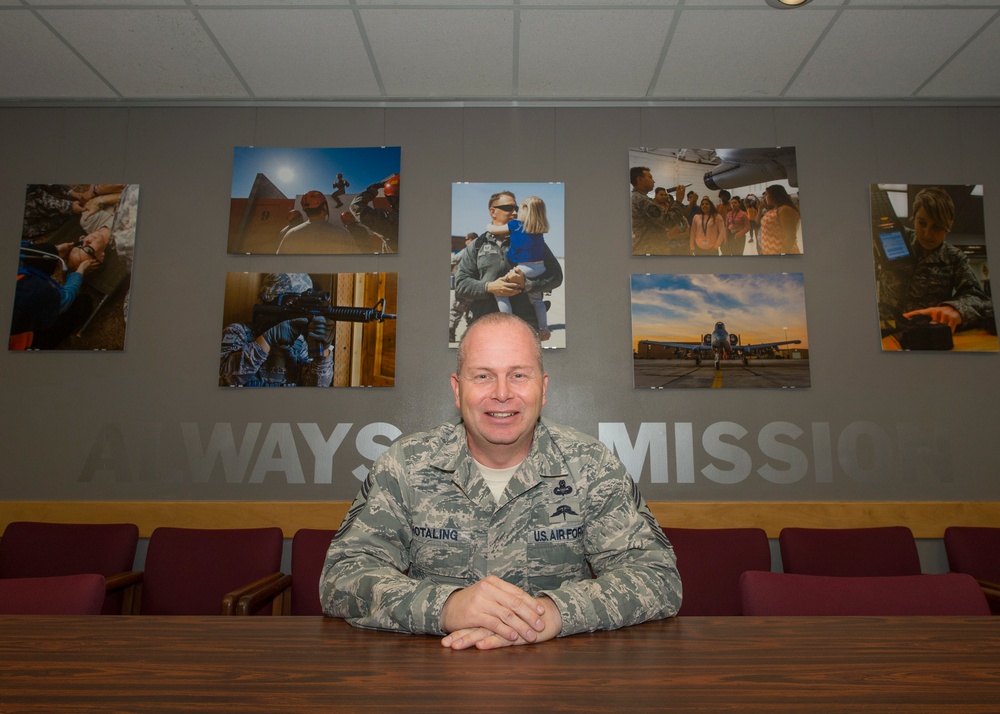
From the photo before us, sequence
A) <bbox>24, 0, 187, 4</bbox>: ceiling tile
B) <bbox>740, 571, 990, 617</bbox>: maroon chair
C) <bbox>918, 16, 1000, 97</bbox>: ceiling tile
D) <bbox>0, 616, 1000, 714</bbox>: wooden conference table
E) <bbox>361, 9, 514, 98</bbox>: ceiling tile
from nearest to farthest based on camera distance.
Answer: <bbox>0, 616, 1000, 714</bbox>: wooden conference table → <bbox>740, 571, 990, 617</bbox>: maroon chair → <bbox>24, 0, 187, 4</bbox>: ceiling tile → <bbox>361, 9, 514, 98</bbox>: ceiling tile → <bbox>918, 16, 1000, 97</bbox>: ceiling tile

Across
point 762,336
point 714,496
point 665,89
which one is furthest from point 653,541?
point 665,89

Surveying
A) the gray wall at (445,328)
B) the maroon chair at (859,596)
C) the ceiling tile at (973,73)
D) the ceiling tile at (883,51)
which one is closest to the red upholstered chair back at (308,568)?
the gray wall at (445,328)

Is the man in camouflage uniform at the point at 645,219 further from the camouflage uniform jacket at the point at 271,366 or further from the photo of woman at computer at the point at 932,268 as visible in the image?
the camouflage uniform jacket at the point at 271,366

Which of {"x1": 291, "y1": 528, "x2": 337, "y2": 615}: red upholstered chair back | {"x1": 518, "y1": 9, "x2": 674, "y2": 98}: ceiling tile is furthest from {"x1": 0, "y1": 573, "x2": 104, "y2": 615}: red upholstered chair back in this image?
{"x1": 518, "y1": 9, "x2": 674, "y2": 98}: ceiling tile

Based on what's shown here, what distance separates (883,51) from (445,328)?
111 inches

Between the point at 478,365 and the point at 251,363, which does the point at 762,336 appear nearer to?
the point at 478,365

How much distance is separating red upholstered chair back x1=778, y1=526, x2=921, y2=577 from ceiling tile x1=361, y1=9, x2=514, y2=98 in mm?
2912

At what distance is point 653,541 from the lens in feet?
5.26

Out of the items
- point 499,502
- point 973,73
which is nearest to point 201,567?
point 499,502

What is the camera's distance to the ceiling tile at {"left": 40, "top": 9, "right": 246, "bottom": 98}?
127 inches

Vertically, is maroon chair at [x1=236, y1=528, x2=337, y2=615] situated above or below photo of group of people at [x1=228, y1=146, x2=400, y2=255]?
below

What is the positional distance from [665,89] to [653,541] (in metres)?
3.08

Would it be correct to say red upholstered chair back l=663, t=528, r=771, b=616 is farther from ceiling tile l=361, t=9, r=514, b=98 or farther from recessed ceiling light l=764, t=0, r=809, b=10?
ceiling tile l=361, t=9, r=514, b=98

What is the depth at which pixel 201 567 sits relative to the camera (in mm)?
3016
